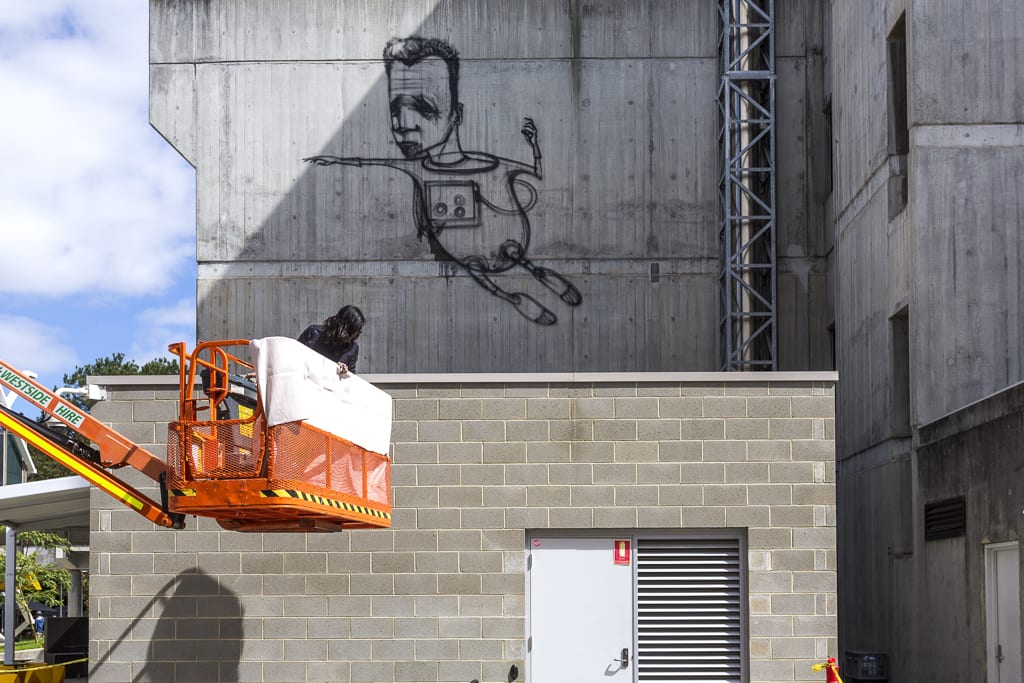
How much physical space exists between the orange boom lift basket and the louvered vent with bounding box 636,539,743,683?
202 inches

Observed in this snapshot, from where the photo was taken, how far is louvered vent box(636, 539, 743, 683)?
1538 centimetres

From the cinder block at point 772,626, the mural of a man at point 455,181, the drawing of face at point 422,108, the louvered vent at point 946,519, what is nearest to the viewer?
the cinder block at point 772,626

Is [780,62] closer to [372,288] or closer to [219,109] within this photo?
[372,288]

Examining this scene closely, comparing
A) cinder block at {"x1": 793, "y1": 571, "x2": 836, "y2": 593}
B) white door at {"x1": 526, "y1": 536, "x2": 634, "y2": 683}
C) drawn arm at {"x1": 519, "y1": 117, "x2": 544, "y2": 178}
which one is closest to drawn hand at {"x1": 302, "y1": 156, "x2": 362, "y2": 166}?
drawn arm at {"x1": 519, "y1": 117, "x2": 544, "y2": 178}

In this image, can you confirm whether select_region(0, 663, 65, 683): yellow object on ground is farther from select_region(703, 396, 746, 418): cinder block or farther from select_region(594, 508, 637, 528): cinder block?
select_region(703, 396, 746, 418): cinder block

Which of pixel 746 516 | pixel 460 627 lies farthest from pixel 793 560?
pixel 460 627

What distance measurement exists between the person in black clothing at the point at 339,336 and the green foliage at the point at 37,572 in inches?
1395

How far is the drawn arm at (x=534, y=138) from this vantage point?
26328 mm

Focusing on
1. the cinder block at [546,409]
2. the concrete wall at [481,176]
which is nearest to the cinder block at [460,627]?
the cinder block at [546,409]

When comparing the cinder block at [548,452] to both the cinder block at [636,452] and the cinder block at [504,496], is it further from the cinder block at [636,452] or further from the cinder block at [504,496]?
the cinder block at [636,452]

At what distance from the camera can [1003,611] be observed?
15297mm

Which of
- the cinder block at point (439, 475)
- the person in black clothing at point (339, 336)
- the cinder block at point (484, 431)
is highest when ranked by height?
the person in black clothing at point (339, 336)

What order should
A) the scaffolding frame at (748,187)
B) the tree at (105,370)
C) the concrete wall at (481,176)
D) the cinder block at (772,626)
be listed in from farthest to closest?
the tree at (105,370) < the concrete wall at (481,176) < the scaffolding frame at (748,187) < the cinder block at (772,626)

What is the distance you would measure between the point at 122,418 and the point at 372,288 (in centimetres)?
1109
